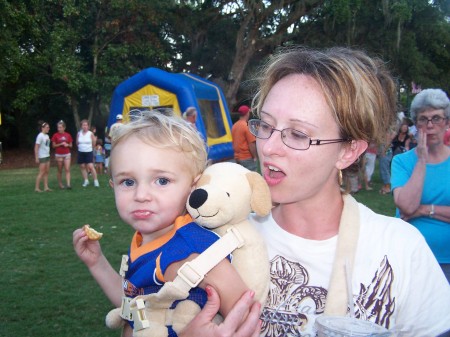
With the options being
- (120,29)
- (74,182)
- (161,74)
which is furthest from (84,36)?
(74,182)

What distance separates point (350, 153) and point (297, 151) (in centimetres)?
28

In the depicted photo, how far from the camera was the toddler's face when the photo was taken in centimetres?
174

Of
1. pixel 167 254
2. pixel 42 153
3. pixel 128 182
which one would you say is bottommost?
pixel 42 153

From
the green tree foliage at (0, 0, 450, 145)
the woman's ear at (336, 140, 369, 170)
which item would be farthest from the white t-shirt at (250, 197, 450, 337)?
the green tree foliage at (0, 0, 450, 145)

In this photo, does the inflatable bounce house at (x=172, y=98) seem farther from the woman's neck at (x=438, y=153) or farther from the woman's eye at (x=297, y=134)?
the woman's eye at (x=297, y=134)

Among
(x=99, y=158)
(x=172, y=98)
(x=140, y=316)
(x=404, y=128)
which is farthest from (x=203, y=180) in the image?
(x=99, y=158)

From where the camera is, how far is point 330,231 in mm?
1880

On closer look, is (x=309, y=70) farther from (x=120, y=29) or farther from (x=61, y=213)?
(x=120, y=29)

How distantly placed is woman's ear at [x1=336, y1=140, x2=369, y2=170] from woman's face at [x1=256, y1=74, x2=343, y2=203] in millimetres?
86

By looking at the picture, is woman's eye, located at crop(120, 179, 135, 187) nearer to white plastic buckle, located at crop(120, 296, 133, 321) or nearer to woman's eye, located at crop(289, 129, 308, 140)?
white plastic buckle, located at crop(120, 296, 133, 321)

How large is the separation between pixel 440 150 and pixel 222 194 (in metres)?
2.59

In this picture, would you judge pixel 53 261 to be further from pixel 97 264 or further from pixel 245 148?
pixel 245 148

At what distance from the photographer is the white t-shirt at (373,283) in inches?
67.3

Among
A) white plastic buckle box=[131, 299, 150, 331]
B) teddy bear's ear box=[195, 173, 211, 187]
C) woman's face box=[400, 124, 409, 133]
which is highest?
teddy bear's ear box=[195, 173, 211, 187]
